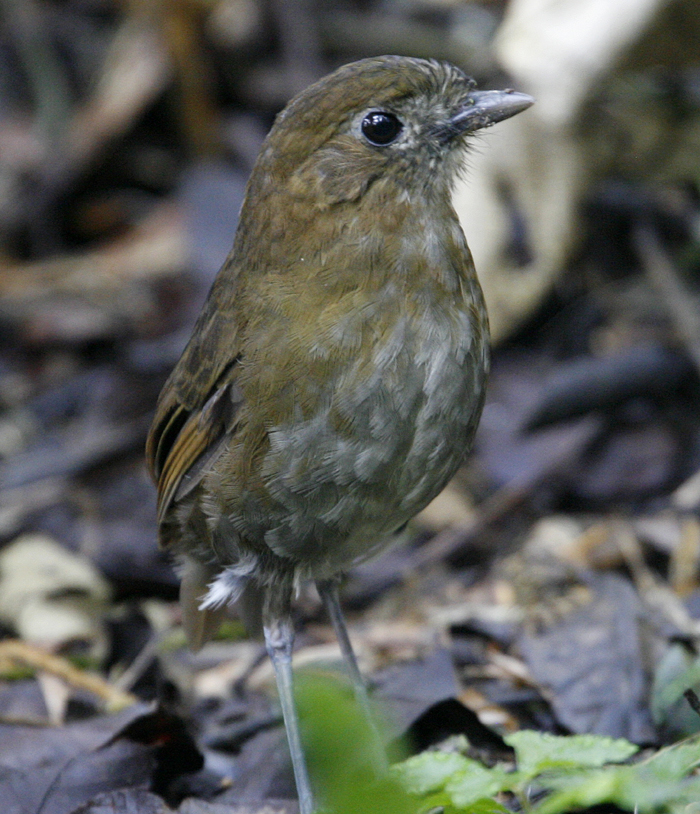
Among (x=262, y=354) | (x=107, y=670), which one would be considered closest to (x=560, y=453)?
(x=107, y=670)

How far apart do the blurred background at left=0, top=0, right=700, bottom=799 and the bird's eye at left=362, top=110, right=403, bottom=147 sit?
44 cm

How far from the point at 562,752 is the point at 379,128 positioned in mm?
1481

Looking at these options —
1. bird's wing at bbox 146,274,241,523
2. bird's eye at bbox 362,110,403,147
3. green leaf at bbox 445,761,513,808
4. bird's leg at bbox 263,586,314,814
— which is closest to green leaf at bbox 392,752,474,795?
green leaf at bbox 445,761,513,808

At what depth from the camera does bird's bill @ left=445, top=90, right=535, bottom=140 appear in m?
2.97

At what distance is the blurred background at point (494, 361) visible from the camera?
11.9 ft

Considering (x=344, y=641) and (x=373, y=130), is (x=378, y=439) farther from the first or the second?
(x=344, y=641)

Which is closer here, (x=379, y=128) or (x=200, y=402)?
(x=379, y=128)

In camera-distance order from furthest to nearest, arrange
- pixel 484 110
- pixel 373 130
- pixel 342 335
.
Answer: pixel 484 110, pixel 373 130, pixel 342 335

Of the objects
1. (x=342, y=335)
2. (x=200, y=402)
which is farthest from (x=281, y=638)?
(x=342, y=335)

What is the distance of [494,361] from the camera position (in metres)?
5.33

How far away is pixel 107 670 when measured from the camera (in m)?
4.08

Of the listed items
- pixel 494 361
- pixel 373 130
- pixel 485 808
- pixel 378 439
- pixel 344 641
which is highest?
pixel 373 130

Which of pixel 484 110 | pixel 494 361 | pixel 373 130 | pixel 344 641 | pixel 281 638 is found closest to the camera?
pixel 373 130

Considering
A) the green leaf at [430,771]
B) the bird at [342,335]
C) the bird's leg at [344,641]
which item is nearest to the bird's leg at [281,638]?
the bird at [342,335]
